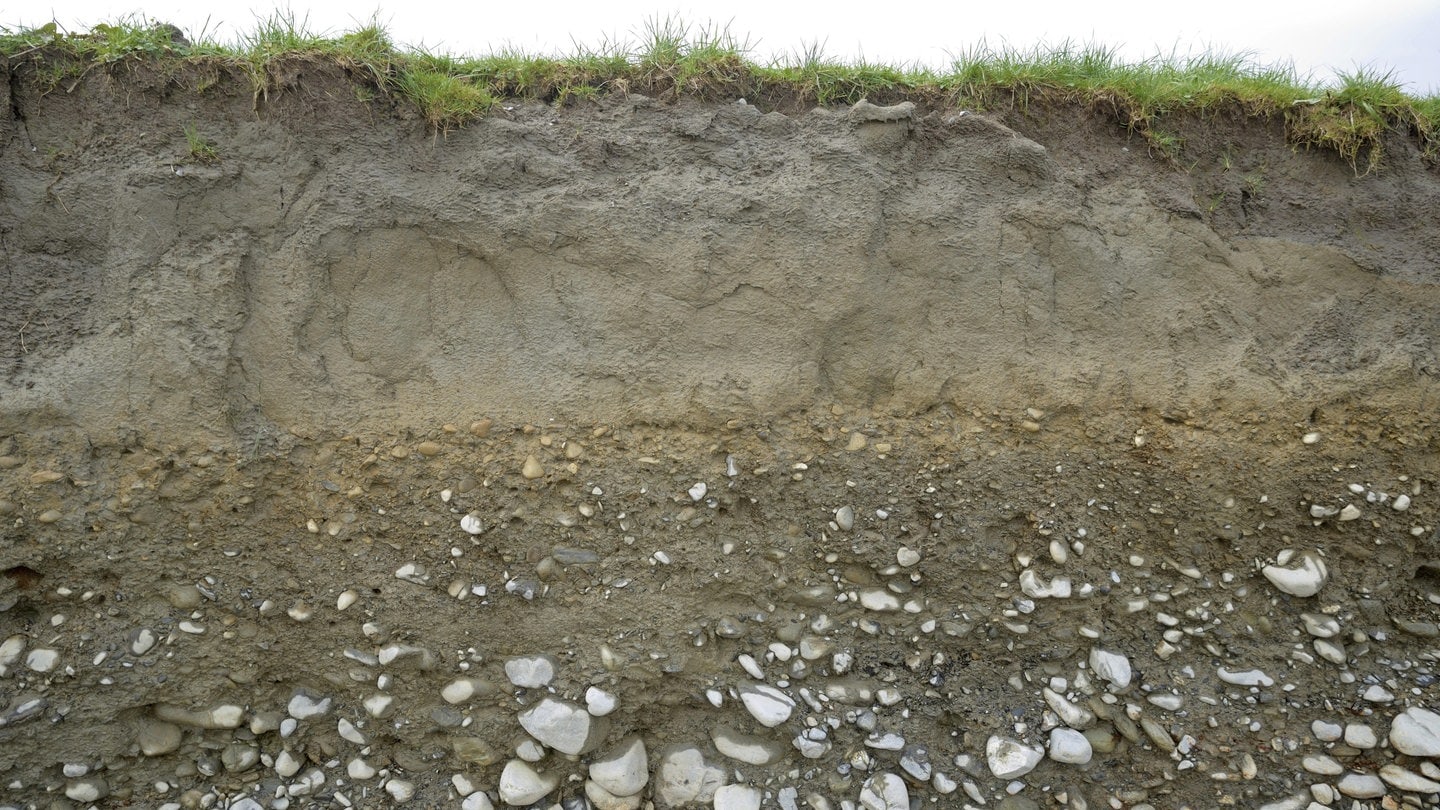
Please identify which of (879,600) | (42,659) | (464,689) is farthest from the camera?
(879,600)

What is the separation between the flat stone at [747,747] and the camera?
2539 mm

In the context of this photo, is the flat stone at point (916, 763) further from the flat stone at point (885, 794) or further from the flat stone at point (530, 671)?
the flat stone at point (530, 671)

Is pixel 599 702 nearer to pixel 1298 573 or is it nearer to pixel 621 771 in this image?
pixel 621 771

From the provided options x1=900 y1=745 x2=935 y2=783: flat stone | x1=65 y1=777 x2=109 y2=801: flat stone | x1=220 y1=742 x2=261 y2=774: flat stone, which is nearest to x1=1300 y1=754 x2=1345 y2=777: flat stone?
x1=900 y1=745 x2=935 y2=783: flat stone

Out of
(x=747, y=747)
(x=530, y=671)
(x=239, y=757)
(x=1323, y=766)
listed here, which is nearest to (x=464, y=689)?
(x=530, y=671)

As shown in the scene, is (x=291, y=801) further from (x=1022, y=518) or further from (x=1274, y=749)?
(x=1274, y=749)

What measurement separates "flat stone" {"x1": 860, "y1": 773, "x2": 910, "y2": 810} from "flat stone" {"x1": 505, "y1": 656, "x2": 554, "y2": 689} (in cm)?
100

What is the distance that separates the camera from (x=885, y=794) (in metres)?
2.50

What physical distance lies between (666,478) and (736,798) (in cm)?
97

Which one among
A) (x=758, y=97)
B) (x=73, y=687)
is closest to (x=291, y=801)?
(x=73, y=687)

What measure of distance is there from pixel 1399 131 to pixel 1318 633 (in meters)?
1.83

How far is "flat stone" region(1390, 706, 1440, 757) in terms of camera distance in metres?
2.50

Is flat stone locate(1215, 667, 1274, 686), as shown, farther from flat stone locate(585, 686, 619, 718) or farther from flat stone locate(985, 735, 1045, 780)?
flat stone locate(585, 686, 619, 718)

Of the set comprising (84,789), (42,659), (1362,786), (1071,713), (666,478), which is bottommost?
(1362,786)
